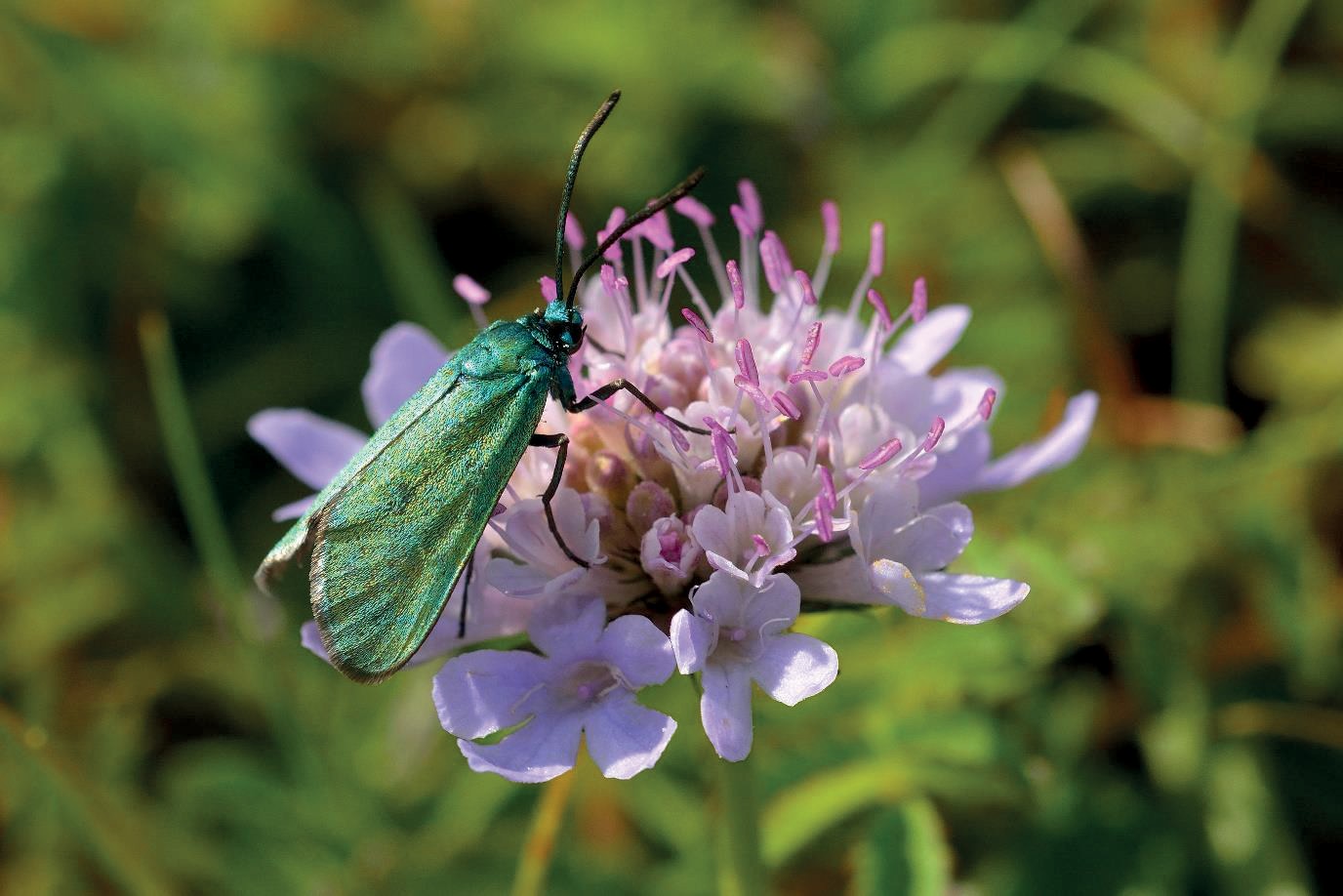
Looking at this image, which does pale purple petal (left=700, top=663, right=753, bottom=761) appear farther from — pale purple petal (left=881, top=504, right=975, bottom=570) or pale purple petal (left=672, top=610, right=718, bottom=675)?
pale purple petal (left=881, top=504, right=975, bottom=570)

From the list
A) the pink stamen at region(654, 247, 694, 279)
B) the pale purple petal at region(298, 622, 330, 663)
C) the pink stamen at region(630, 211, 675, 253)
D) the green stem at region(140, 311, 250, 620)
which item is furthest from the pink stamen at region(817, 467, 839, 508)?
the green stem at region(140, 311, 250, 620)

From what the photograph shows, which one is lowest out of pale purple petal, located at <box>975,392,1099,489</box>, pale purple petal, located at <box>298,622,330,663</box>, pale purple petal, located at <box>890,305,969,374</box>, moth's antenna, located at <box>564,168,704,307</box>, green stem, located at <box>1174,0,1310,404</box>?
green stem, located at <box>1174,0,1310,404</box>

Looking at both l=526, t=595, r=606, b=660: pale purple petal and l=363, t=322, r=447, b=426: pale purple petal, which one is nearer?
l=526, t=595, r=606, b=660: pale purple petal

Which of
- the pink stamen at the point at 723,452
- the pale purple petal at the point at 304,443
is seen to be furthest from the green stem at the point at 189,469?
the pink stamen at the point at 723,452

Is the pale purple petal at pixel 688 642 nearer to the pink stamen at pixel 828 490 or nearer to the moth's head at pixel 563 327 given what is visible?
the pink stamen at pixel 828 490

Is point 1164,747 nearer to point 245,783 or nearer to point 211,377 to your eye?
point 245,783

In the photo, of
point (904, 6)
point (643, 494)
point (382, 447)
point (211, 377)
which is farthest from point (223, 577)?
point (904, 6)

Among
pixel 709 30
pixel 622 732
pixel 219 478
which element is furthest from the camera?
pixel 709 30
